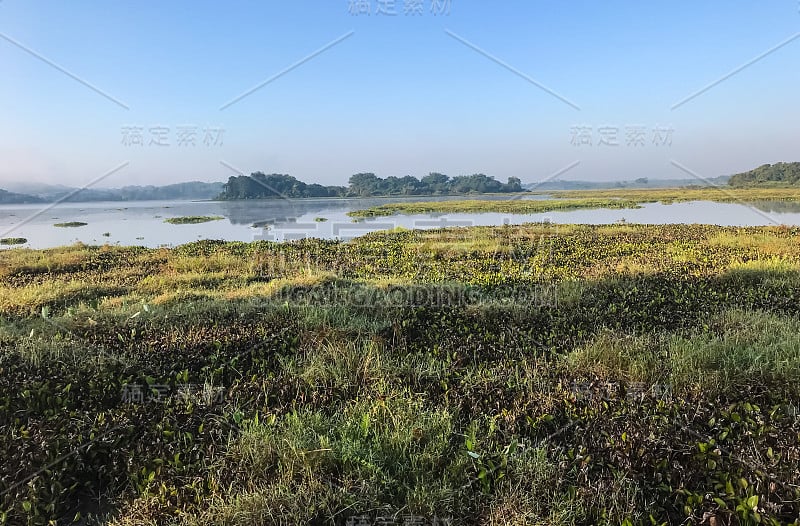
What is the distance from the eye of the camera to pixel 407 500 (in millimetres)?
2371

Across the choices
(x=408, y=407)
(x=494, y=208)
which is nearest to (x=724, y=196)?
(x=494, y=208)

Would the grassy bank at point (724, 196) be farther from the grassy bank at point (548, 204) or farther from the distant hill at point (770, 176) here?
the distant hill at point (770, 176)

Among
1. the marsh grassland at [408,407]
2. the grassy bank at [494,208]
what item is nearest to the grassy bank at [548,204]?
the grassy bank at [494,208]

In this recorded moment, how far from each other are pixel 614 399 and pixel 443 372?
1344mm

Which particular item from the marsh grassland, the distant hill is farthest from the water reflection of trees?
the distant hill

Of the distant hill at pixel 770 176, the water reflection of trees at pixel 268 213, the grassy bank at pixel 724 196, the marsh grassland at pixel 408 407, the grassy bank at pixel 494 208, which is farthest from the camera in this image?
the distant hill at pixel 770 176

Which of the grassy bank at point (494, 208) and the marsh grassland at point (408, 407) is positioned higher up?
the grassy bank at point (494, 208)

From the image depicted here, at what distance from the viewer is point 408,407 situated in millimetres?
3121

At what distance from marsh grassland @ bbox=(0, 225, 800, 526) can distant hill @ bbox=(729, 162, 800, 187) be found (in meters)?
96.2

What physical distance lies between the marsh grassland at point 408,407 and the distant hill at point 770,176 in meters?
96.2

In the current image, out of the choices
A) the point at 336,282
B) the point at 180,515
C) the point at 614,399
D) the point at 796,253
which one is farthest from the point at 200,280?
the point at 796,253

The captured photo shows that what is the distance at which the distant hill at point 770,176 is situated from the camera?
80250 mm

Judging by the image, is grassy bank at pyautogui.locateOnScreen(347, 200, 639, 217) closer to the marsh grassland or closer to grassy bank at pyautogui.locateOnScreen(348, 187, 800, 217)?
grassy bank at pyautogui.locateOnScreen(348, 187, 800, 217)

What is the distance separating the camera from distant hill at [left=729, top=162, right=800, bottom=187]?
80.2 metres
